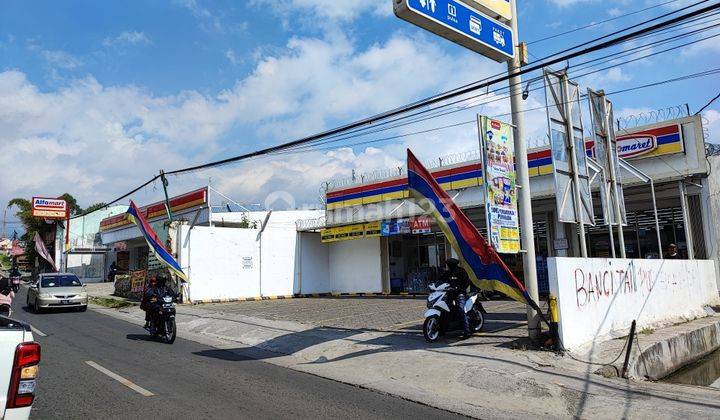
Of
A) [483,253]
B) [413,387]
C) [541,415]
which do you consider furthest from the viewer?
[483,253]

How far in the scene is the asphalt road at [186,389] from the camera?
6148mm

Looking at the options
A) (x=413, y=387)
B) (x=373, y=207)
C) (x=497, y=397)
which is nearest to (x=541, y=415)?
(x=497, y=397)

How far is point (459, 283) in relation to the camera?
10852 mm

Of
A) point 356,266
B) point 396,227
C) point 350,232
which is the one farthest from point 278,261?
point 396,227

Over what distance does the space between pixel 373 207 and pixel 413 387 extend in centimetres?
1660

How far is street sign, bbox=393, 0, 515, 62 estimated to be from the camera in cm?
841

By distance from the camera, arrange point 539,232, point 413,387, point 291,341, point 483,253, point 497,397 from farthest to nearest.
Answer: point 539,232, point 291,341, point 483,253, point 413,387, point 497,397

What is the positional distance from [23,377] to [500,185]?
8.48 m

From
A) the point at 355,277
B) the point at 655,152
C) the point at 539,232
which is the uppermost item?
the point at 655,152

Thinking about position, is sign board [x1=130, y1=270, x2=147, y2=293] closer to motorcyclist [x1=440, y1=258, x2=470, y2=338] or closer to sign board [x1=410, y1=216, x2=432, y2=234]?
sign board [x1=410, y1=216, x2=432, y2=234]

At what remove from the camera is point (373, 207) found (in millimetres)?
23906

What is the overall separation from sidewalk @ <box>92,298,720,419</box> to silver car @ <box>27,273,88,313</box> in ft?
28.9

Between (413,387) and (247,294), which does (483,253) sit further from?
(247,294)

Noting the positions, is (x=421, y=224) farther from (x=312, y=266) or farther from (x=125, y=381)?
(x=125, y=381)
